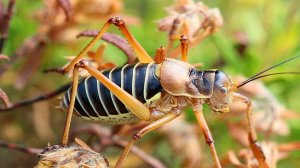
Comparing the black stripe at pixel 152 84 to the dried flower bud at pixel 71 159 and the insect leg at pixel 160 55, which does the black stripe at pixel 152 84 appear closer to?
the insect leg at pixel 160 55

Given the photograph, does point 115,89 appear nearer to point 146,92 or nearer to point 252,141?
point 146,92

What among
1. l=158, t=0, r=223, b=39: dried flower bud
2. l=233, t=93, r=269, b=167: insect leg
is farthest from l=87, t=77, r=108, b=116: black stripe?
l=233, t=93, r=269, b=167: insect leg

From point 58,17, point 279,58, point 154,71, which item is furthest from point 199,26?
point 279,58

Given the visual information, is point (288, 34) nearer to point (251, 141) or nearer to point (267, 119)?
point (267, 119)

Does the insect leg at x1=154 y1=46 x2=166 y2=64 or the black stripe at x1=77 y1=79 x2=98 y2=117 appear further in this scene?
the insect leg at x1=154 y1=46 x2=166 y2=64

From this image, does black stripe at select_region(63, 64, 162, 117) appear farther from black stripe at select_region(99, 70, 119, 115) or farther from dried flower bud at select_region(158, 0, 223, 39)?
dried flower bud at select_region(158, 0, 223, 39)

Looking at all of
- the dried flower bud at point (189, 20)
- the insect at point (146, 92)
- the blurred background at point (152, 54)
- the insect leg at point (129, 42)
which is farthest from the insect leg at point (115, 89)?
the blurred background at point (152, 54)

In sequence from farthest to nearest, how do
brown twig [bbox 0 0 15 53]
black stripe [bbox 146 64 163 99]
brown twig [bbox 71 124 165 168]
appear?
1. brown twig [bbox 71 124 165 168]
2. brown twig [bbox 0 0 15 53]
3. black stripe [bbox 146 64 163 99]
